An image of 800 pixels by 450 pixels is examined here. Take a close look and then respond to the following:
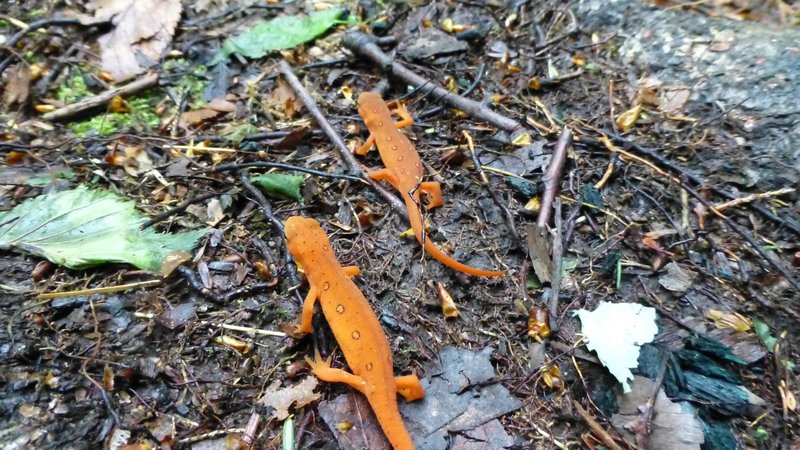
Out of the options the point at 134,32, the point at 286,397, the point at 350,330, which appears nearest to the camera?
the point at 286,397

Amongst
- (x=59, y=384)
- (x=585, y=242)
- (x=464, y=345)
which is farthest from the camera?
(x=585, y=242)

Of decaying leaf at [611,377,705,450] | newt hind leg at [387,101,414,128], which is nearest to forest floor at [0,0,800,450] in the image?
decaying leaf at [611,377,705,450]

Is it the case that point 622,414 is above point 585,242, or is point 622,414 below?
below

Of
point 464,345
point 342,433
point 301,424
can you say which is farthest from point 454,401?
point 301,424

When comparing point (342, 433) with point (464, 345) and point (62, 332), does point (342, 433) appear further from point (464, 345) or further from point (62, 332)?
point (62, 332)

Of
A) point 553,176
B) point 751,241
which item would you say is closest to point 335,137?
point 553,176

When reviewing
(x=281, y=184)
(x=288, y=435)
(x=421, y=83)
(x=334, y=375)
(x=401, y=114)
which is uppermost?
(x=421, y=83)

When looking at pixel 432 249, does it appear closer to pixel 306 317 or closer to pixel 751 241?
pixel 306 317
